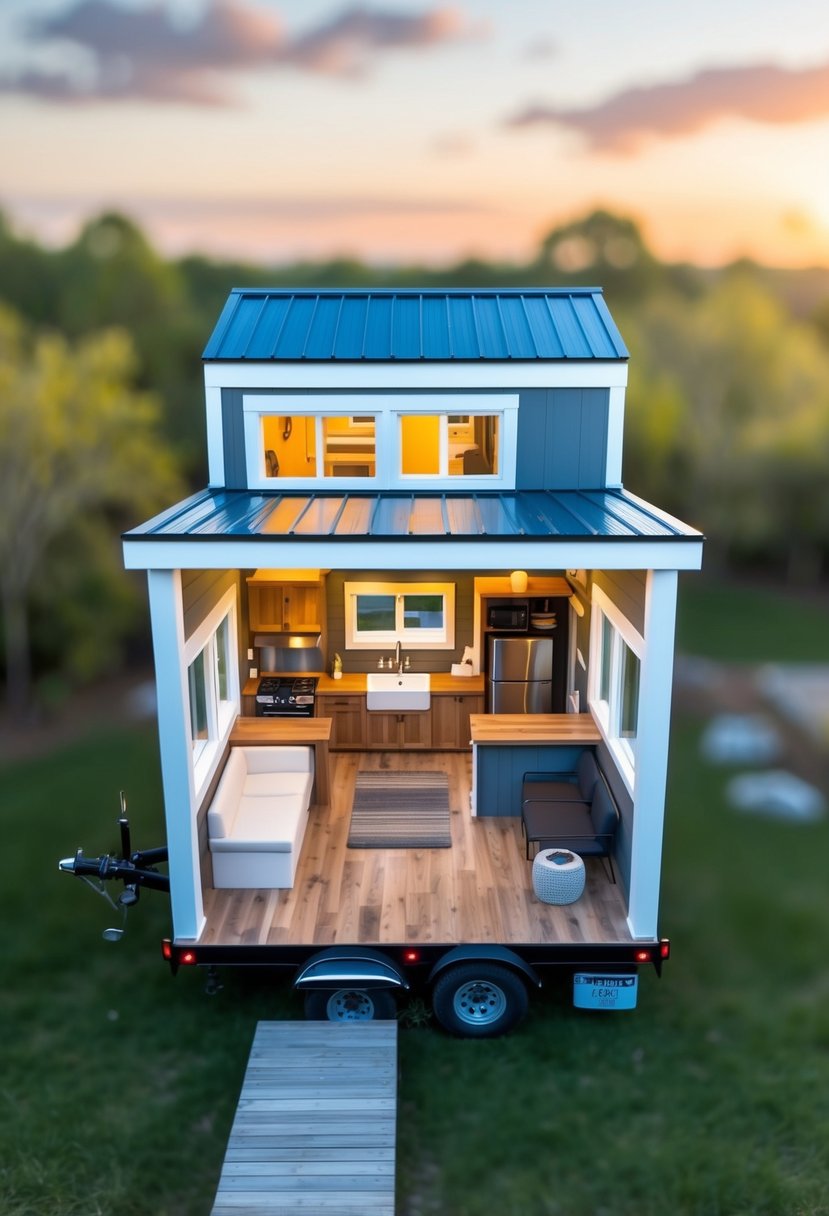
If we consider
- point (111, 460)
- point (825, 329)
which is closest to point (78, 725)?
point (111, 460)

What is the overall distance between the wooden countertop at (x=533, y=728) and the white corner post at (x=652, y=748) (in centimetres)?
209

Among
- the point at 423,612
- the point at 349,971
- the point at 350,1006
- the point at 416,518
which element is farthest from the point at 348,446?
the point at 350,1006

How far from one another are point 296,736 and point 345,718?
5.06 ft

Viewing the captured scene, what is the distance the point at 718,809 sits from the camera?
14.2 meters

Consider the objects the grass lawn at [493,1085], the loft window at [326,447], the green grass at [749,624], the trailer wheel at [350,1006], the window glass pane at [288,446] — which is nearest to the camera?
the grass lawn at [493,1085]

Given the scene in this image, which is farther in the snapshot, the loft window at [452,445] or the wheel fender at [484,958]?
the loft window at [452,445]

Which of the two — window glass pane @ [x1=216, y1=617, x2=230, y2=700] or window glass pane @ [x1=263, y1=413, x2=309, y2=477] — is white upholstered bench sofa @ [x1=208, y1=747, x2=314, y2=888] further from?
window glass pane @ [x1=263, y1=413, x2=309, y2=477]

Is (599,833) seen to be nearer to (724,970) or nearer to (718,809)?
(724,970)

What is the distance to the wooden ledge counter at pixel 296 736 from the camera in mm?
9891

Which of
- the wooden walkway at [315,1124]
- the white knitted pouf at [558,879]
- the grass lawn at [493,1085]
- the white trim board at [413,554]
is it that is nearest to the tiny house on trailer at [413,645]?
the white trim board at [413,554]

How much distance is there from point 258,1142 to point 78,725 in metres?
14.3

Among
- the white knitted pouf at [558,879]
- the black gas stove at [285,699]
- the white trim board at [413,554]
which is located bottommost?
the white knitted pouf at [558,879]

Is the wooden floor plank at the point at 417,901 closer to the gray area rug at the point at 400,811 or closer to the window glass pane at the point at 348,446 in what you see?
the gray area rug at the point at 400,811

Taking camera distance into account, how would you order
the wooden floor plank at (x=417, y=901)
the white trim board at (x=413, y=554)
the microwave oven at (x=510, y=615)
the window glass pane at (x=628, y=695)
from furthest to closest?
the microwave oven at (x=510, y=615) < the window glass pane at (x=628, y=695) < the wooden floor plank at (x=417, y=901) < the white trim board at (x=413, y=554)
